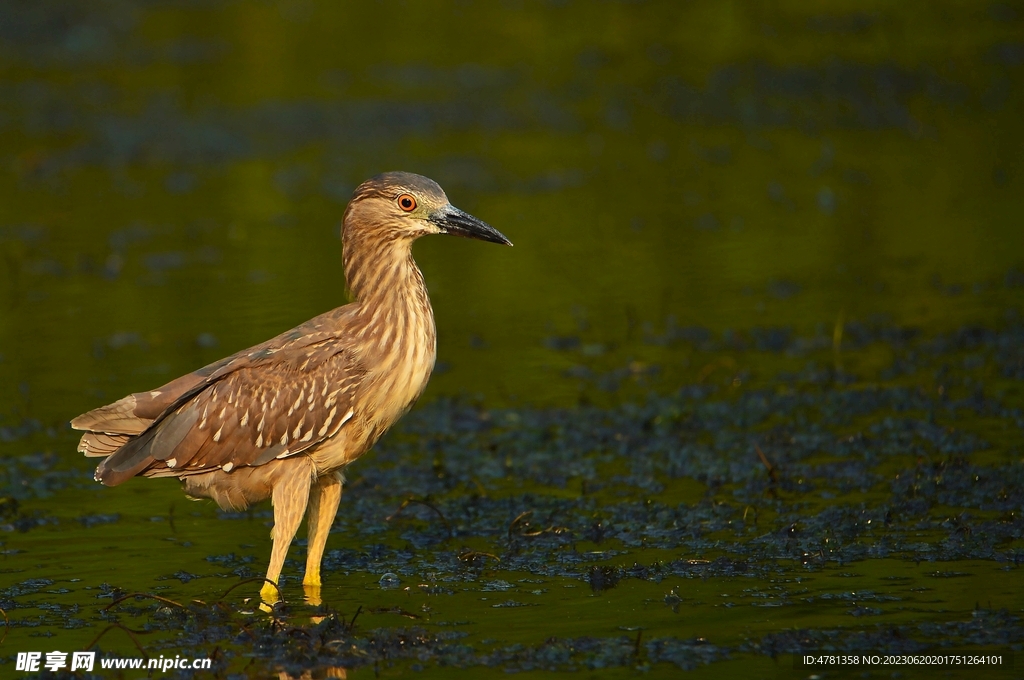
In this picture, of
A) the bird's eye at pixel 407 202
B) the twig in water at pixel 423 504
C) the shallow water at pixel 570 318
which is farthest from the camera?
the twig in water at pixel 423 504

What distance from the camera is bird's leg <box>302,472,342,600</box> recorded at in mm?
6375

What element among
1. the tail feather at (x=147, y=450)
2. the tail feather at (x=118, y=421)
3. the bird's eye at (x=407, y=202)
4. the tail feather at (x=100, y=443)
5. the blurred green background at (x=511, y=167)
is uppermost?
the blurred green background at (x=511, y=167)

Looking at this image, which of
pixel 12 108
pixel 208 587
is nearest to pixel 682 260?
pixel 208 587

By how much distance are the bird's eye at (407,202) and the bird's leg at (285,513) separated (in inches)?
50.5

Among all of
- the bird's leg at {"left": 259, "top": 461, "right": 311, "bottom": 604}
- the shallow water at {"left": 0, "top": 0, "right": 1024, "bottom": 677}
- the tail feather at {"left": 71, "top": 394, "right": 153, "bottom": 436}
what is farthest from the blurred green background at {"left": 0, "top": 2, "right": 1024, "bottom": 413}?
the bird's leg at {"left": 259, "top": 461, "right": 311, "bottom": 604}

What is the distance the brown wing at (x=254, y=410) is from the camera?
6.27m

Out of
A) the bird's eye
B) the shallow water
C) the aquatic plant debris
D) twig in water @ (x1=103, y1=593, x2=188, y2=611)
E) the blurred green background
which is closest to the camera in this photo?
the aquatic plant debris

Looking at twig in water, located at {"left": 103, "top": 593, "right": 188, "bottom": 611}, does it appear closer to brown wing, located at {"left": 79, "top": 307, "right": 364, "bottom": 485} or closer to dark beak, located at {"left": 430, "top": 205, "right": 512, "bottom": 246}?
brown wing, located at {"left": 79, "top": 307, "right": 364, "bottom": 485}

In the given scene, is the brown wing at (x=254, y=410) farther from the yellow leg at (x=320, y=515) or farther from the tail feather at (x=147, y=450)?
the yellow leg at (x=320, y=515)

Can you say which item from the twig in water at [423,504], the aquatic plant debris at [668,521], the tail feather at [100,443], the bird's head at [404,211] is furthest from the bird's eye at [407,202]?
the tail feather at [100,443]

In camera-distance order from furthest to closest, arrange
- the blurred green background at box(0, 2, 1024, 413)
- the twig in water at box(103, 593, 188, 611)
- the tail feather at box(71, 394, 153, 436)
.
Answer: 1. the blurred green background at box(0, 2, 1024, 413)
2. the tail feather at box(71, 394, 153, 436)
3. the twig in water at box(103, 593, 188, 611)

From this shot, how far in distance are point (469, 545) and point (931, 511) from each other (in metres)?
2.21

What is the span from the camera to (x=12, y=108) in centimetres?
1845

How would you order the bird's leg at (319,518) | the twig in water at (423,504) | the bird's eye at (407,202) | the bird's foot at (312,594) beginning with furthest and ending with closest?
the twig in water at (423,504) < the bird's eye at (407,202) < the bird's leg at (319,518) < the bird's foot at (312,594)
